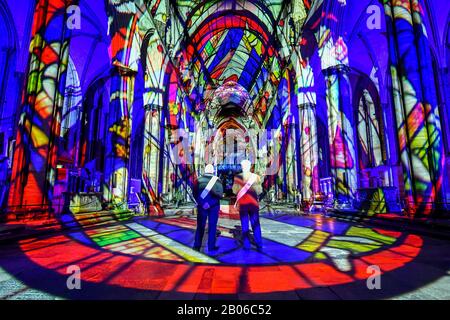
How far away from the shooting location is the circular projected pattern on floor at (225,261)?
210 cm

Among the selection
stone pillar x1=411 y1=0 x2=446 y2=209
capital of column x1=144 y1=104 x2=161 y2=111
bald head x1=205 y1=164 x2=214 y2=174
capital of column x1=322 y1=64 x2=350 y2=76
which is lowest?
bald head x1=205 y1=164 x2=214 y2=174

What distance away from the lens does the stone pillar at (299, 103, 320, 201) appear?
13164 mm

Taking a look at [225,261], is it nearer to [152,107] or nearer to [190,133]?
[152,107]

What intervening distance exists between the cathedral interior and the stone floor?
4cm

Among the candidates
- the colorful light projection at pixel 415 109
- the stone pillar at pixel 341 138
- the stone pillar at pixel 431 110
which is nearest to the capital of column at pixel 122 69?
the stone pillar at pixel 341 138

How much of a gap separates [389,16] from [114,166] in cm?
1106

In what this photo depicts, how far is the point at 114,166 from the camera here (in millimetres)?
9875

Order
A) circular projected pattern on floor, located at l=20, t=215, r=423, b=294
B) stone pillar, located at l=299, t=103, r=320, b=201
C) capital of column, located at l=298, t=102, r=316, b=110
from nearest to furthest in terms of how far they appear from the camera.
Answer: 1. circular projected pattern on floor, located at l=20, t=215, r=423, b=294
2. stone pillar, located at l=299, t=103, r=320, b=201
3. capital of column, located at l=298, t=102, r=316, b=110

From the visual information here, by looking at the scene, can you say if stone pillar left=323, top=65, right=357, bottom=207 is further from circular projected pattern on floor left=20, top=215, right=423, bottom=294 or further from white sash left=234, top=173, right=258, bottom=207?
white sash left=234, top=173, right=258, bottom=207

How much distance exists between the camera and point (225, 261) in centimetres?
278

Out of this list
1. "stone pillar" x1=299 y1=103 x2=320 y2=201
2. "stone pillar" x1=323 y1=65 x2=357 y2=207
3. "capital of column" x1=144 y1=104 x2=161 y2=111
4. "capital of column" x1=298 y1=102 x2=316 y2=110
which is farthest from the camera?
"capital of column" x1=298 y1=102 x2=316 y2=110

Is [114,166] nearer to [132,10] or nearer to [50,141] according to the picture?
[50,141]

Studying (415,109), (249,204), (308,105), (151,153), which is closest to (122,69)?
(151,153)

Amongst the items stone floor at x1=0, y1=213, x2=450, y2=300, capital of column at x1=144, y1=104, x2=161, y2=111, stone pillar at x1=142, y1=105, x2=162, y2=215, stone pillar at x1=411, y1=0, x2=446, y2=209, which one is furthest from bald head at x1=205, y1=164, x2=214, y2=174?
capital of column at x1=144, y1=104, x2=161, y2=111
